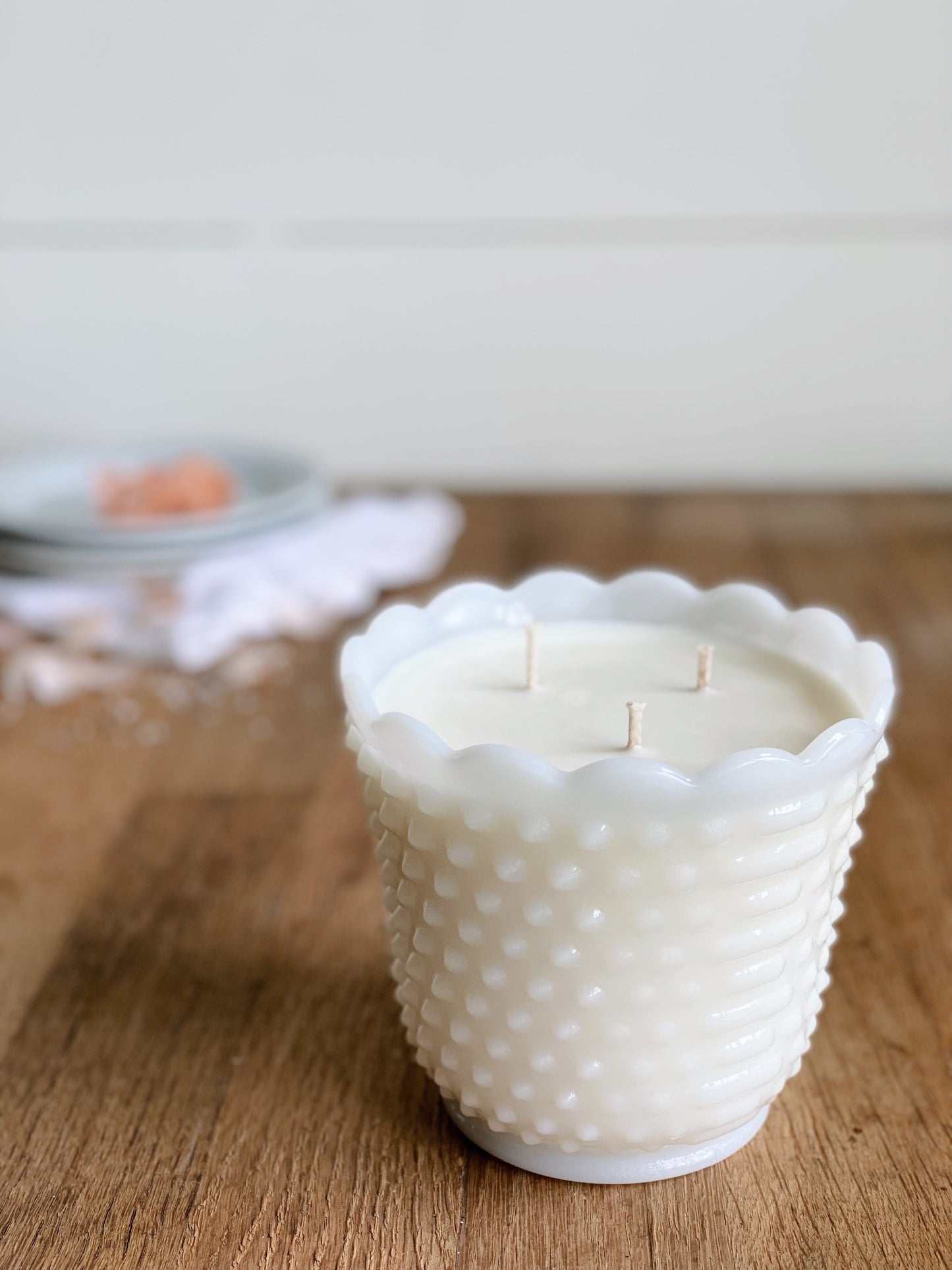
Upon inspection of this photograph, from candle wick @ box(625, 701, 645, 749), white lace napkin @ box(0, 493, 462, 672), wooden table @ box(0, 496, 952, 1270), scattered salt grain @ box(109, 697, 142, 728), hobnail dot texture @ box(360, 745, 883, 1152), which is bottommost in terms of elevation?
white lace napkin @ box(0, 493, 462, 672)

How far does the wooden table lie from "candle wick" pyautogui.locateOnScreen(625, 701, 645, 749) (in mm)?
145

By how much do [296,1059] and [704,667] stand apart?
210 millimetres

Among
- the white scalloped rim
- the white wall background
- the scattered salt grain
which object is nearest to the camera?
the white scalloped rim

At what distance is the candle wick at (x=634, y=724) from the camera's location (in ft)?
1.26

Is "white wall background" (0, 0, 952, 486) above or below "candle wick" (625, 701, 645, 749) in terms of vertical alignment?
below

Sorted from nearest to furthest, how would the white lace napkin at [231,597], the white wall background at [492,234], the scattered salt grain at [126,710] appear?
the scattered salt grain at [126,710]
the white lace napkin at [231,597]
the white wall background at [492,234]

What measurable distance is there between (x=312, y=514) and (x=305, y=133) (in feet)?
1.68

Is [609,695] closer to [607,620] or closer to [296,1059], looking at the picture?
[607,620]

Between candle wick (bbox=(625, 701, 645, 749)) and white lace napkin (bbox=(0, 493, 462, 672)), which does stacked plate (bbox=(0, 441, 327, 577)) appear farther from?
candle wick (bbox=(625, 701, 645, 749))

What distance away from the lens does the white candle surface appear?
1.32 ft

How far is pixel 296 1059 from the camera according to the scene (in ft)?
1.57

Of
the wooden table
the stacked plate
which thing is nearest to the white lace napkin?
the stacked plate

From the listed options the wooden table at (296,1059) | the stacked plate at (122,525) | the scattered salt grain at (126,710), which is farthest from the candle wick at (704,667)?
the stacked plate at (122,525)

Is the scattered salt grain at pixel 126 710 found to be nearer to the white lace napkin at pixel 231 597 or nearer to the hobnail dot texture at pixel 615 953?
the white lace napkin at pixel 231 597
